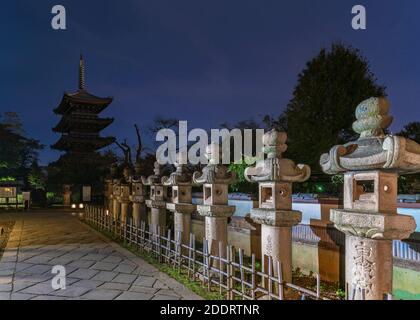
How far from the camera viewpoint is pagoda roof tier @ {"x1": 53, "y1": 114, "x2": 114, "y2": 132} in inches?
1635

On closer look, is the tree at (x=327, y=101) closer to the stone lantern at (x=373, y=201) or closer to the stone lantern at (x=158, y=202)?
the stone lantern at (x=158, y=202)

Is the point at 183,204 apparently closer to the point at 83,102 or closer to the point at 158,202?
the point at 158,202

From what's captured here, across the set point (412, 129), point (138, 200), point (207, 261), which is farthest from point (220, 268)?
point (412, 129)

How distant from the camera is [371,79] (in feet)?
77.0

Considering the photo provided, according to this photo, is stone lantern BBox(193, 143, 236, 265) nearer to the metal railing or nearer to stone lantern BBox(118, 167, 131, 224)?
the metal railing

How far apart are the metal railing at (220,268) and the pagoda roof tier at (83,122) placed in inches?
1147

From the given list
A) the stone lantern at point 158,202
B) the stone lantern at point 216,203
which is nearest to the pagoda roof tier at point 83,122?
the stone lantern at point 158,202

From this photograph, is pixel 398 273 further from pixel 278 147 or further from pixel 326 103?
pixel 326 103

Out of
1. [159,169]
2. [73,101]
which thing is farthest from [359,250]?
[73,101]

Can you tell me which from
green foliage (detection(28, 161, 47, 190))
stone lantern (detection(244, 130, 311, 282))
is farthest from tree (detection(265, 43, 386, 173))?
green foliage (detection(28, 161, 47, 190))

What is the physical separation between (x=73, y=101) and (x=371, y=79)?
106 ft

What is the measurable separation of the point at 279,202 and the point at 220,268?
6.28 feet

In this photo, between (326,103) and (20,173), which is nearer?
(326,103)

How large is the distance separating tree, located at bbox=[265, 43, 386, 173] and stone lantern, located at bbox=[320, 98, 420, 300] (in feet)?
52.7
